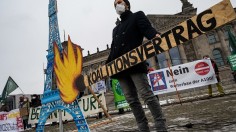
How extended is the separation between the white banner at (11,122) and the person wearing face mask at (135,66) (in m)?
11.3

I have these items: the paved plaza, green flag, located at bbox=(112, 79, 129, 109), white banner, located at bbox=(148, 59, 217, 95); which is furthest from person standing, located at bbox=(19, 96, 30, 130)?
white banner, located at bbox=(148, 59, 217, 95)

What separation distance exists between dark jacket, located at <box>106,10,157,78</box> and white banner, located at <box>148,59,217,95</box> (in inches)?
296

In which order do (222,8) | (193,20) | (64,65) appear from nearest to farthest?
(222,8)
(193,20)
(64,65)

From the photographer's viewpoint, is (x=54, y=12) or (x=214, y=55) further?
(x=214, y=55)

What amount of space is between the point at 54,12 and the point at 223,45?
35761mm

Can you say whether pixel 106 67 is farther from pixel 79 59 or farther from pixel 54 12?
pixel 54 12

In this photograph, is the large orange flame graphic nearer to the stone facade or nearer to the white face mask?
the white face mask

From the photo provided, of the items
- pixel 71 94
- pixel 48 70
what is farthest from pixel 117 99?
pixel 71 94

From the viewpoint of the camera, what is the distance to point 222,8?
7.18 ft

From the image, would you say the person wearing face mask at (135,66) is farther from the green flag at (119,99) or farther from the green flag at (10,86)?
the green flag at (10,86)

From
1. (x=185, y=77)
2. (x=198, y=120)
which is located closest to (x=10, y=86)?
(x=185, y=77)

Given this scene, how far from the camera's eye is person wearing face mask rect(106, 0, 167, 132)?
2.72 metres

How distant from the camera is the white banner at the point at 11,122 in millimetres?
12156

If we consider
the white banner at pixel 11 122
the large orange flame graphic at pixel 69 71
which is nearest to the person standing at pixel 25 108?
the white banner at pixel 11 122
